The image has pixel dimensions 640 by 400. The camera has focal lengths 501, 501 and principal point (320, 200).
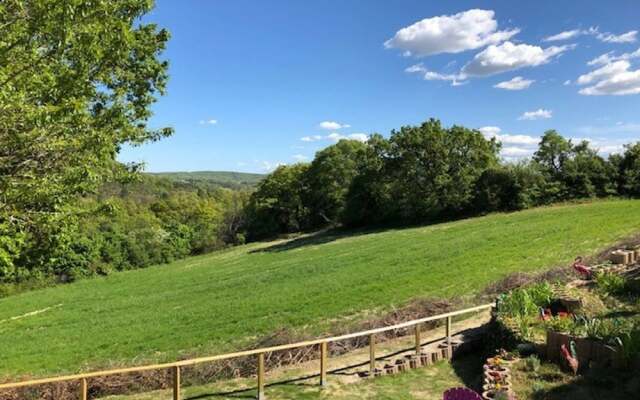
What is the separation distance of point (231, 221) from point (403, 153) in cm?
3932

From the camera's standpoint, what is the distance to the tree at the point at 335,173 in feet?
190

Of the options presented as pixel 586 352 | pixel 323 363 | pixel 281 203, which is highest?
pixel 281 203

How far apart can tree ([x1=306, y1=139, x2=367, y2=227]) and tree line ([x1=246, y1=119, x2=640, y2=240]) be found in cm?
12

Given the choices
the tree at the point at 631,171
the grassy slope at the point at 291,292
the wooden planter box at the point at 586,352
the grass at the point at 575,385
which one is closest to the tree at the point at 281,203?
the grassy slope at the point at 291,292

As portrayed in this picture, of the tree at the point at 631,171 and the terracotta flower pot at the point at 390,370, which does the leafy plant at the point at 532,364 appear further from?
the tree at the point at 631,171

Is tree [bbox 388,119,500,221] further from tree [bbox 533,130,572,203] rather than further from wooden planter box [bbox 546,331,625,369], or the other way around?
wooden planter box [bbox 546,331,625,369]

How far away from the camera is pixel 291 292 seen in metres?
21.0

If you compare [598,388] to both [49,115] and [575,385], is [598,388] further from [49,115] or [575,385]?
[49,115]

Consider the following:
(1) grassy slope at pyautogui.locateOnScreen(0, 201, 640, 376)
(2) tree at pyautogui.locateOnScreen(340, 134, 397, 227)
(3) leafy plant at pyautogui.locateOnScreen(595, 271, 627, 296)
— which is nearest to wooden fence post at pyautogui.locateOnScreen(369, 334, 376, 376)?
(3) leafy plant at pyautogui.locateOnScreen(595, 271, 627, 296)

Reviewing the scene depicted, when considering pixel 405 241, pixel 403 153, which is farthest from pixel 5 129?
pixel 403 153

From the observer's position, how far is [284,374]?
906 cm

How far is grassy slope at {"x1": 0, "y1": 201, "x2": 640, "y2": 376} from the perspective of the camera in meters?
15.8

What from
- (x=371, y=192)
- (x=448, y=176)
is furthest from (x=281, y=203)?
(x=448, y=176)

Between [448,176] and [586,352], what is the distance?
123ft
